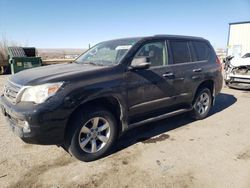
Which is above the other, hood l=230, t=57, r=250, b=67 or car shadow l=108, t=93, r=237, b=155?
hood l=230, t=57, r=250, b=67

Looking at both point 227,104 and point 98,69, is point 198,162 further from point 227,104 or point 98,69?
point 227,104

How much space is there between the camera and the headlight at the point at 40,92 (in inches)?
112

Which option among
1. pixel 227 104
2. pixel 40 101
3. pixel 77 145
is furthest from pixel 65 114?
pixel 227 104

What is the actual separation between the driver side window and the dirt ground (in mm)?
1422

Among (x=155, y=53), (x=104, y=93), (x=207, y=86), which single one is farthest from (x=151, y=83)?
(x=207, y=86)

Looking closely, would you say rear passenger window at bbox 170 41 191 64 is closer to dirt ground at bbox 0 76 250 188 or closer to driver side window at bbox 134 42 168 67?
driver side window at bbox 134 42 168 67

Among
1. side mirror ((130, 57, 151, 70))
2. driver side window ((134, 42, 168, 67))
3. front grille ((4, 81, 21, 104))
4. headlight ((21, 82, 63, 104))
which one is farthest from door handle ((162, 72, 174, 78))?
front grille ((4, 81, 21, 104))

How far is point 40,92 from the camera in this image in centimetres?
289

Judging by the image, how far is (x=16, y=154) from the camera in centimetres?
361

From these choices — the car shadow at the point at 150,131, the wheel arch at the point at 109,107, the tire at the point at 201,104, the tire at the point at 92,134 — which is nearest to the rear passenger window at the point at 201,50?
the tire at the point at 201,104

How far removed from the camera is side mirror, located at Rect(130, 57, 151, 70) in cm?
356

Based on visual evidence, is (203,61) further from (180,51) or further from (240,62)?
(240,62)

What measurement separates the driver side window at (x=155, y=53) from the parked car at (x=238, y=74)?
5.83 m

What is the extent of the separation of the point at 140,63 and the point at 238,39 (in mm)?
20800
